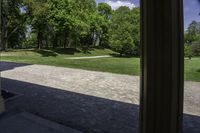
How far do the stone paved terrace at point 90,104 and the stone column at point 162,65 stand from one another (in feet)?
7.62

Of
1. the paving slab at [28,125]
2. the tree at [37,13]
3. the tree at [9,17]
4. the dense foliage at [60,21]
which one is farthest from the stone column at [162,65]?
the tree at [9,17]

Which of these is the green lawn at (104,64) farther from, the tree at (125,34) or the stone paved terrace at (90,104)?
the tree at (125,34)

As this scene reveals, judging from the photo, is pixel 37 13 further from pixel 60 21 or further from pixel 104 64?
pixel 104 64

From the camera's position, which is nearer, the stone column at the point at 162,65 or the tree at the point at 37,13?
the stone column at the point at 162,65

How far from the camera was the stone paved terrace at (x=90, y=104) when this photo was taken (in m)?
4.40

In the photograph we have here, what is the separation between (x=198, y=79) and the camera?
924cm

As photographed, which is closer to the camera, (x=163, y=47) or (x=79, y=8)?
(x=163, y=47)

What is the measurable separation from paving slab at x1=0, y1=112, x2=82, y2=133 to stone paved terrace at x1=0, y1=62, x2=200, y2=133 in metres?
0.22

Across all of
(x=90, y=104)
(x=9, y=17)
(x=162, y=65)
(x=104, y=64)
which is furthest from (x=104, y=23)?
(x=162, y=65)

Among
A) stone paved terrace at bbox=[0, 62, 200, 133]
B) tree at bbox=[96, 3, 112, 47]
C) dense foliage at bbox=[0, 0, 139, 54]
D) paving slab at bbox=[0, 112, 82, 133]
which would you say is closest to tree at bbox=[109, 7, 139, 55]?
dense foliage at bbox=[0, 0, 139, 54]

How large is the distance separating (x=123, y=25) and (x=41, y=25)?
820 centimetres

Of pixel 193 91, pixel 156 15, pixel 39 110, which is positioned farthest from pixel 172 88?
pixel 193 91

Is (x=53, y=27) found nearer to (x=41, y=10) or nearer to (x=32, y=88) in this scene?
(x=41, y=10)

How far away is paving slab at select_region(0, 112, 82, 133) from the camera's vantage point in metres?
3.99
